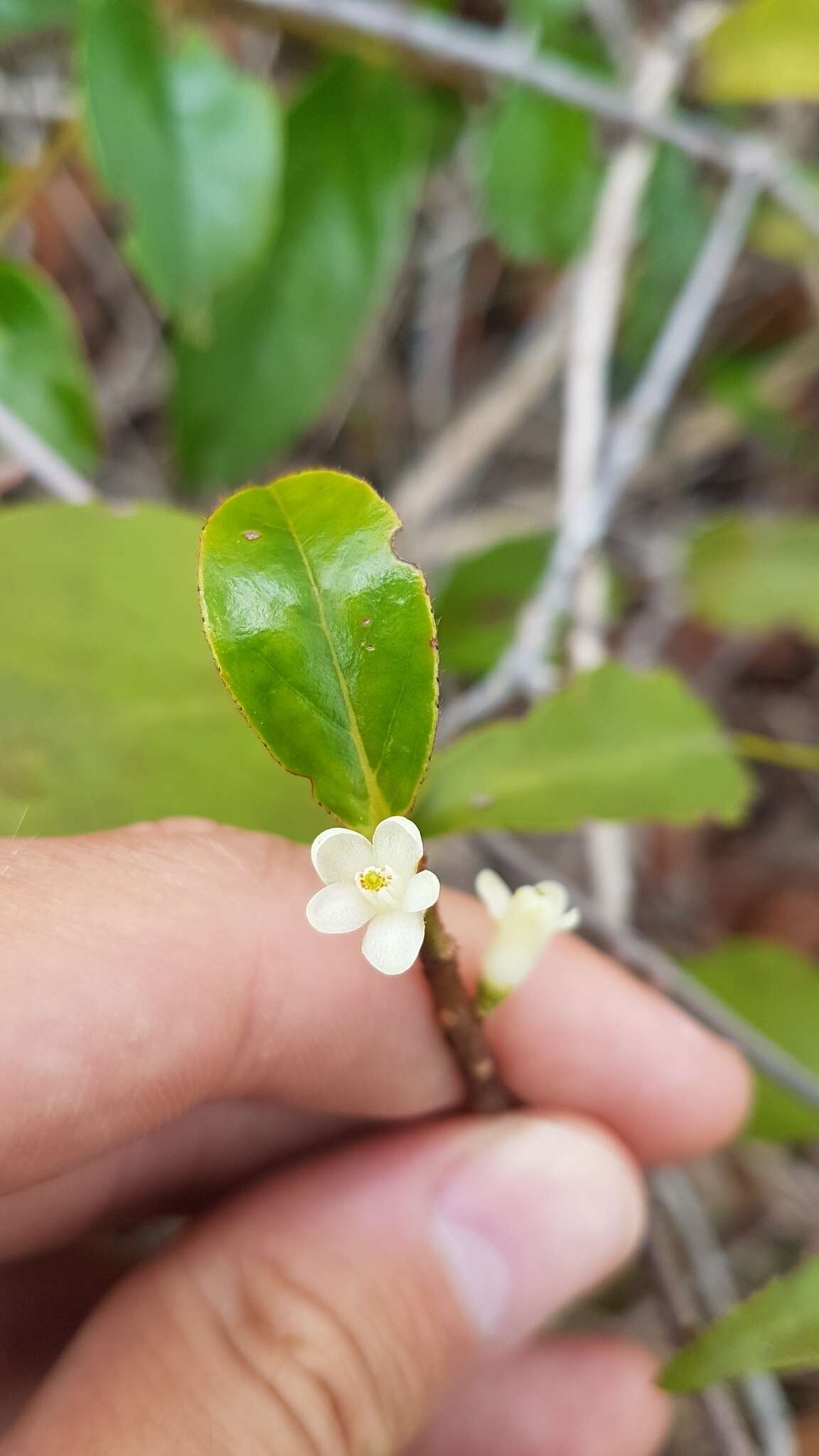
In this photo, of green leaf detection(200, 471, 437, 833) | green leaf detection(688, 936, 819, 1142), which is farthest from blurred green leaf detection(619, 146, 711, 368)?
green leaf detection(200, 471, 437, 833)

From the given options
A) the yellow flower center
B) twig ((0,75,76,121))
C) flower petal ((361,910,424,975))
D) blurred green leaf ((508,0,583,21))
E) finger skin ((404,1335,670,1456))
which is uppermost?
→ twig ((0,75,76,121))

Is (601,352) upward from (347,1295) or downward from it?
upward

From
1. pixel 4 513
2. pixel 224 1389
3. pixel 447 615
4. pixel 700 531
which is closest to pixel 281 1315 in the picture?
pixel 224 1389

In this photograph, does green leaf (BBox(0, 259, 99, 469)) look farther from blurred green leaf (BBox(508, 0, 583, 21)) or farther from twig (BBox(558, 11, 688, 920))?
blurred green leaf (BBox(508, 0, 583, 21))

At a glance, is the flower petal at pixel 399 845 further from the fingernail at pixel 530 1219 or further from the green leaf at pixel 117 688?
the fingernail at pixel 530 1219

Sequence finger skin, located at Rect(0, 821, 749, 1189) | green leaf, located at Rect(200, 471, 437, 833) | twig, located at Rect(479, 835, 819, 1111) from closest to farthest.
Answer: green leaf, located at Rect(200, 471, 437, 833), finger skin, located at Rect(0, 821, 749, 1189), twig, located at Rect(479, 835, 819, 1111)

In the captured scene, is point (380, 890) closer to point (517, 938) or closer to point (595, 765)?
point (517, 938)

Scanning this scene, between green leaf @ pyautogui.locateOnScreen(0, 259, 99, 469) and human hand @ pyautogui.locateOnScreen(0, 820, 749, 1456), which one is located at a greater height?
green leaf @ pyautogui.locateOnScreen(0, 259, 99, 469)

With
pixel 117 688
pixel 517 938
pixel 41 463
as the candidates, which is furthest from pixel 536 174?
pixel 517 938
